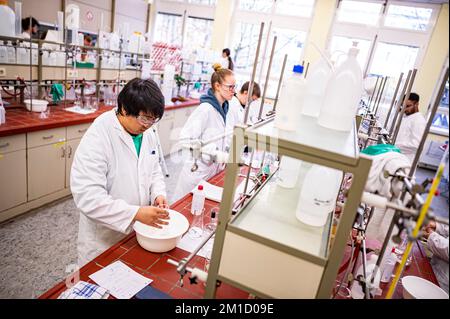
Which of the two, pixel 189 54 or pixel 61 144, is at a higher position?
pixel 189 54

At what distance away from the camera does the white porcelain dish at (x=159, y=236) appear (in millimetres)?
1354

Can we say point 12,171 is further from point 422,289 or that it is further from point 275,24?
point 275,24

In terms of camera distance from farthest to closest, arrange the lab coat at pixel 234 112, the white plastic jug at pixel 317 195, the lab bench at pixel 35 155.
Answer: the lab coat at pixel 234 112
the lab bench at pixel 35 155
the white plastic jug at pixel 317 195

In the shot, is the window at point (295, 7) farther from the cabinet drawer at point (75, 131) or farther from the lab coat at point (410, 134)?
the cabinet drawer at point (75, 131)

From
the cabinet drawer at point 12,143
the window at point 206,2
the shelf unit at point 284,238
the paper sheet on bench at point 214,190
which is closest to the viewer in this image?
the shelf unit at point 284,238

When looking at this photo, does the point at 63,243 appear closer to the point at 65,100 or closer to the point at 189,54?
the point at 65,100

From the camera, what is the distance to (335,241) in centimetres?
78

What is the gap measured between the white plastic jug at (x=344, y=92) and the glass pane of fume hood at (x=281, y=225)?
1.12 feet

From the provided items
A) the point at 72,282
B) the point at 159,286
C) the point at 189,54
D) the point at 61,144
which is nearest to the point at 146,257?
the point at 159,286

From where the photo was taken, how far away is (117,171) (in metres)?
1.57

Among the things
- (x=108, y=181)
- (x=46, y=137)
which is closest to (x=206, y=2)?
(x=46, y=137)

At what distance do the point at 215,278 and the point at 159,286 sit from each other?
1.22 ft

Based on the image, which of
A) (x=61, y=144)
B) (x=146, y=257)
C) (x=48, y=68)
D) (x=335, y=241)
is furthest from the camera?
(x=48, y=68)

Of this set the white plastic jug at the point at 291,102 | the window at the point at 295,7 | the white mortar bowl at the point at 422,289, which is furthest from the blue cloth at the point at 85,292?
the window at the point at 295,7
